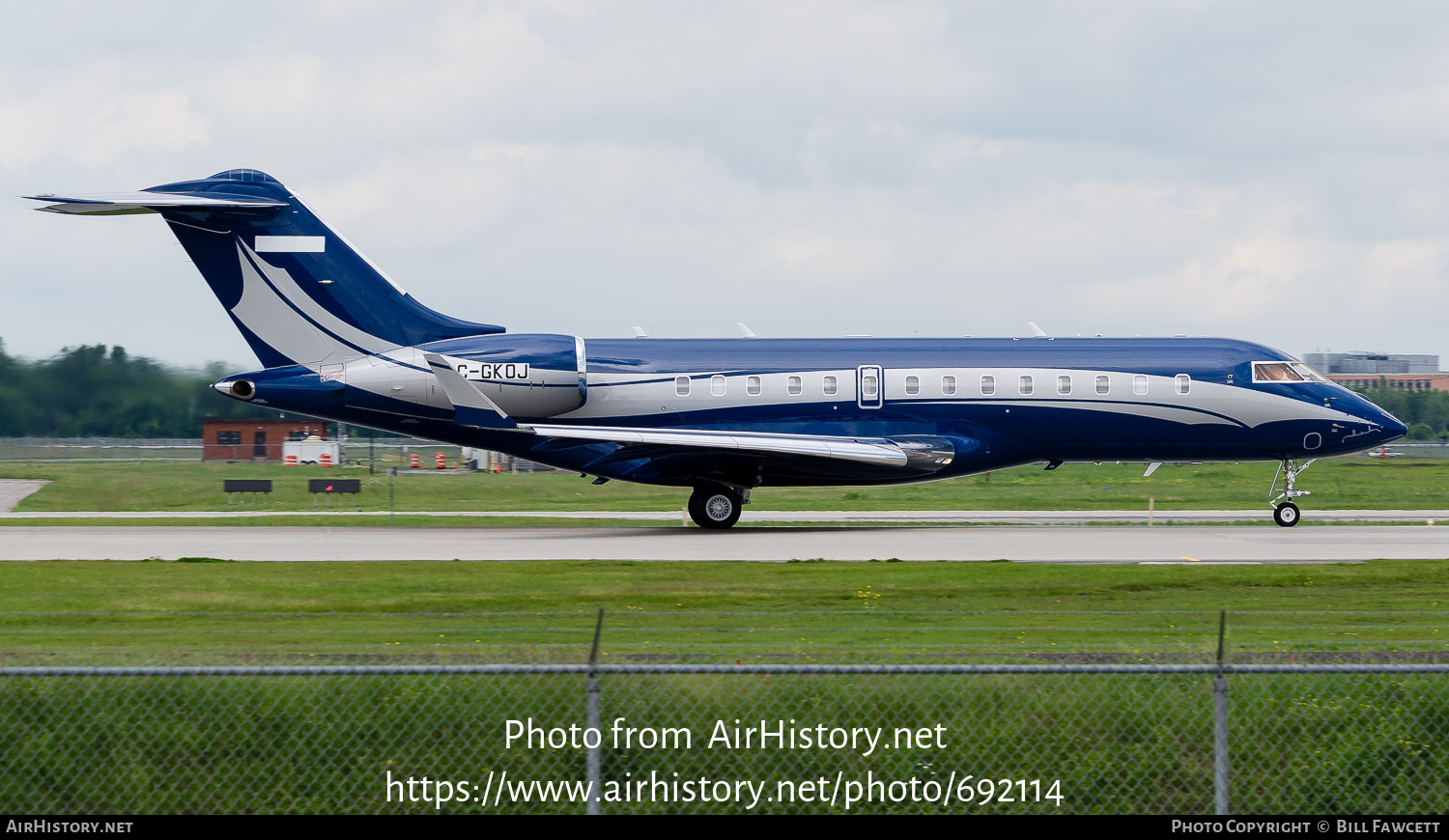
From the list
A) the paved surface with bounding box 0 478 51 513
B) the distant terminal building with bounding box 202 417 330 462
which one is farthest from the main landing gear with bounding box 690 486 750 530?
the distant terminal building with bounding box 202 417 330 462

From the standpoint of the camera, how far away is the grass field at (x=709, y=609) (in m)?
13.1

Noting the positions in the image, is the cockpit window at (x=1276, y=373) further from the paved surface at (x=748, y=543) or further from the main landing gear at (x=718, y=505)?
the main landing gear at (x=718, y=505)

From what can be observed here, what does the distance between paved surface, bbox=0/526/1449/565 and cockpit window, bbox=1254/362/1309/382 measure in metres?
3.37

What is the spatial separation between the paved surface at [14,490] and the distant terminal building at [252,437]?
10.9 meters

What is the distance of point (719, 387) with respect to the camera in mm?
30000

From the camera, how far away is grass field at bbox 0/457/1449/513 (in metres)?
41.4

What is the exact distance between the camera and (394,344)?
30.5m

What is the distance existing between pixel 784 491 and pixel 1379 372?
8628 cm

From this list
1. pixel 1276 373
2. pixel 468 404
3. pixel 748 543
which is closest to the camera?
pixel 748 543

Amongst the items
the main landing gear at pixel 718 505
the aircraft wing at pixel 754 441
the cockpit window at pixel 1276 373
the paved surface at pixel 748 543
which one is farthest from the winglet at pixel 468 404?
the cockpit window at pixel 1276 373

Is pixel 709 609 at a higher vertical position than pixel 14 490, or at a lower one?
lower

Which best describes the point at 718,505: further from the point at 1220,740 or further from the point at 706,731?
the point at 1220,740

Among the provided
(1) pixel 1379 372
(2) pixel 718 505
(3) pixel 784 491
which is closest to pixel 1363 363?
(1) pixel 1379 372

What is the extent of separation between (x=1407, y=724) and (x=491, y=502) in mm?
35827
